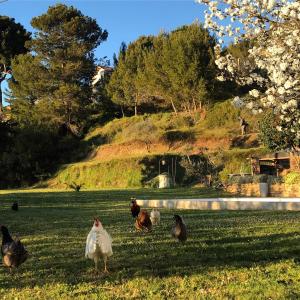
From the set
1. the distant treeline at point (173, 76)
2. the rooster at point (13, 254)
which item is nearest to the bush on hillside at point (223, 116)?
the distant treeline at point (173, 76)

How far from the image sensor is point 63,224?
1409cm

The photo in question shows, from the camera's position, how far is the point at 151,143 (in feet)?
176

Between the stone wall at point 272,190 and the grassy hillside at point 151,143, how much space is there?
13.9 m

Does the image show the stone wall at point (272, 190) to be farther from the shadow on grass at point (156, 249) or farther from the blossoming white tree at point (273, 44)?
the blossoming white tree at point (273, 44)

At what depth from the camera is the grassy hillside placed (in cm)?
4759

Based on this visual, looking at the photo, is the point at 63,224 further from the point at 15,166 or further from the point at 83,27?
the point at 83,27

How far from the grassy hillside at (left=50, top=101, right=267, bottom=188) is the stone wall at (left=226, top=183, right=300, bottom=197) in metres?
13.9

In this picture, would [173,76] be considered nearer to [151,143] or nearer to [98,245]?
[151,143]

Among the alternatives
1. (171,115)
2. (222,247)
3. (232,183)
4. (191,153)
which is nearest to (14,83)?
(171,115)

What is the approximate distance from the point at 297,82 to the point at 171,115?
53.3 metres

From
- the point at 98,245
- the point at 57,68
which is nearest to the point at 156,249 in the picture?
the point at 98,245

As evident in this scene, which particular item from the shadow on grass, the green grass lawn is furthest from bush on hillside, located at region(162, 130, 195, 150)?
the green grass lawn

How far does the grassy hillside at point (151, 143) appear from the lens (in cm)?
4759

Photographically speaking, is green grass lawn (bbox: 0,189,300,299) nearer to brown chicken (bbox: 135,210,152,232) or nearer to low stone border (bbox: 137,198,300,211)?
brown chicken (bbox: 135,210,152,232)
